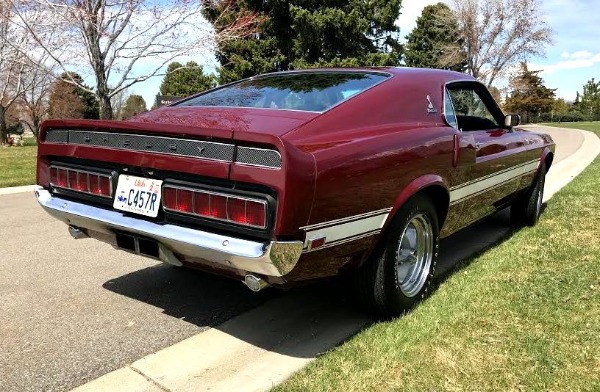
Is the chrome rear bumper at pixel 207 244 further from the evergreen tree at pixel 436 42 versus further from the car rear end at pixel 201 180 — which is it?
the evergreen tree at pixel 436 42

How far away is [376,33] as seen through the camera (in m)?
31.1

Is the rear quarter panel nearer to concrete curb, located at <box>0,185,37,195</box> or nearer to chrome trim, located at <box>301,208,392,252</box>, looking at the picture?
chrome trim, located at <box>301,208,392,252</box>

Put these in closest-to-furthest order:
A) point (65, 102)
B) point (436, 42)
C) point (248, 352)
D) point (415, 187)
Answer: point (248, 352)
point (415, 187)
point (65, 102)
point (436, 42)

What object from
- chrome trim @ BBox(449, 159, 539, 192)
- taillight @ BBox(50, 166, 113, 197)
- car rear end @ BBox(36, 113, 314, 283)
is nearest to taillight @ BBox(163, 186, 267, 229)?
car rear end @ BBox(36, 113, 314, 283)

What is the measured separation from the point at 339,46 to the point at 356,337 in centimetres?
2528

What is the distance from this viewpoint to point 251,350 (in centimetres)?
301

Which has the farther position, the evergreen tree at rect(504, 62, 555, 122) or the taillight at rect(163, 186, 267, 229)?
the evergreen tree at rect(504, 62, 555, 122)

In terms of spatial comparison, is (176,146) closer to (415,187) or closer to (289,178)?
(289,178)

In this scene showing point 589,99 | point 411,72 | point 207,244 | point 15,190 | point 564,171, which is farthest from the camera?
point 589,99

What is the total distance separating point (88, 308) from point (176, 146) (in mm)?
1416

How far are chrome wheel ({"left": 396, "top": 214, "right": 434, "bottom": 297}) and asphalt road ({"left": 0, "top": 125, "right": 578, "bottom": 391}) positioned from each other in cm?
51

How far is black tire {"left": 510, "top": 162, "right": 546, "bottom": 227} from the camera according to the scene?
5.56 metres

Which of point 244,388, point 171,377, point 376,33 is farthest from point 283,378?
point 376,33

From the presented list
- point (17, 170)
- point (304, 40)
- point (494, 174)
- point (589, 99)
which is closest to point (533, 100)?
point (589, 99)
